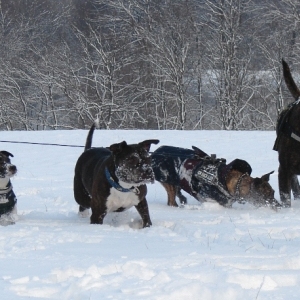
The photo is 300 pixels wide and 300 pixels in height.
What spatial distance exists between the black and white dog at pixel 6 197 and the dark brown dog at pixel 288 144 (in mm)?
2982

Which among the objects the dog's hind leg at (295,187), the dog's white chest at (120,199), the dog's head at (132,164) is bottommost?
the dog's hind leg at (295,187)

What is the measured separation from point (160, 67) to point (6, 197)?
76.5 ft

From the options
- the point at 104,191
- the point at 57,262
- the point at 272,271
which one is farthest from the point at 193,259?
the point at 104,191

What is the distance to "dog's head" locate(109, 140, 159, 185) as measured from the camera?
18.0ft

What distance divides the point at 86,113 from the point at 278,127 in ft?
76.0

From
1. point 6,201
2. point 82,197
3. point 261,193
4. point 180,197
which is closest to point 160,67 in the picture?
point 180,197

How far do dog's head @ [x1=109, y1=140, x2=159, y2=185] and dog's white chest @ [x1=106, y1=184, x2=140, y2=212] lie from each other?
0.15 meters

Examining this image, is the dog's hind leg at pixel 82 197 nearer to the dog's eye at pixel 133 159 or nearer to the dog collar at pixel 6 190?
the dog collar at pixel 6 190

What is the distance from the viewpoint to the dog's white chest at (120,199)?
562 centimetres

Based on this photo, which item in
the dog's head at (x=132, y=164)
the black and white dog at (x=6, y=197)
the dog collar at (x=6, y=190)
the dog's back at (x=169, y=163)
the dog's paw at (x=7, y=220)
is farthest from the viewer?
the dog's back at (x=169, y=163)

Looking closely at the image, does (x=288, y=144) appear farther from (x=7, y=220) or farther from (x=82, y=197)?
(x=7, y=220)

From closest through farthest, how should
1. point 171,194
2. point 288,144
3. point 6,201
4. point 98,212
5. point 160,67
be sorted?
point 98,212, point 6,201, point 288,144, point 171,194, point 160,67

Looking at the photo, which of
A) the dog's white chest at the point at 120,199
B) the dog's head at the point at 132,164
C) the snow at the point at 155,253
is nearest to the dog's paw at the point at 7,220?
the snow at the point at 155,253

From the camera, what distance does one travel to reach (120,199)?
5.63 meters
